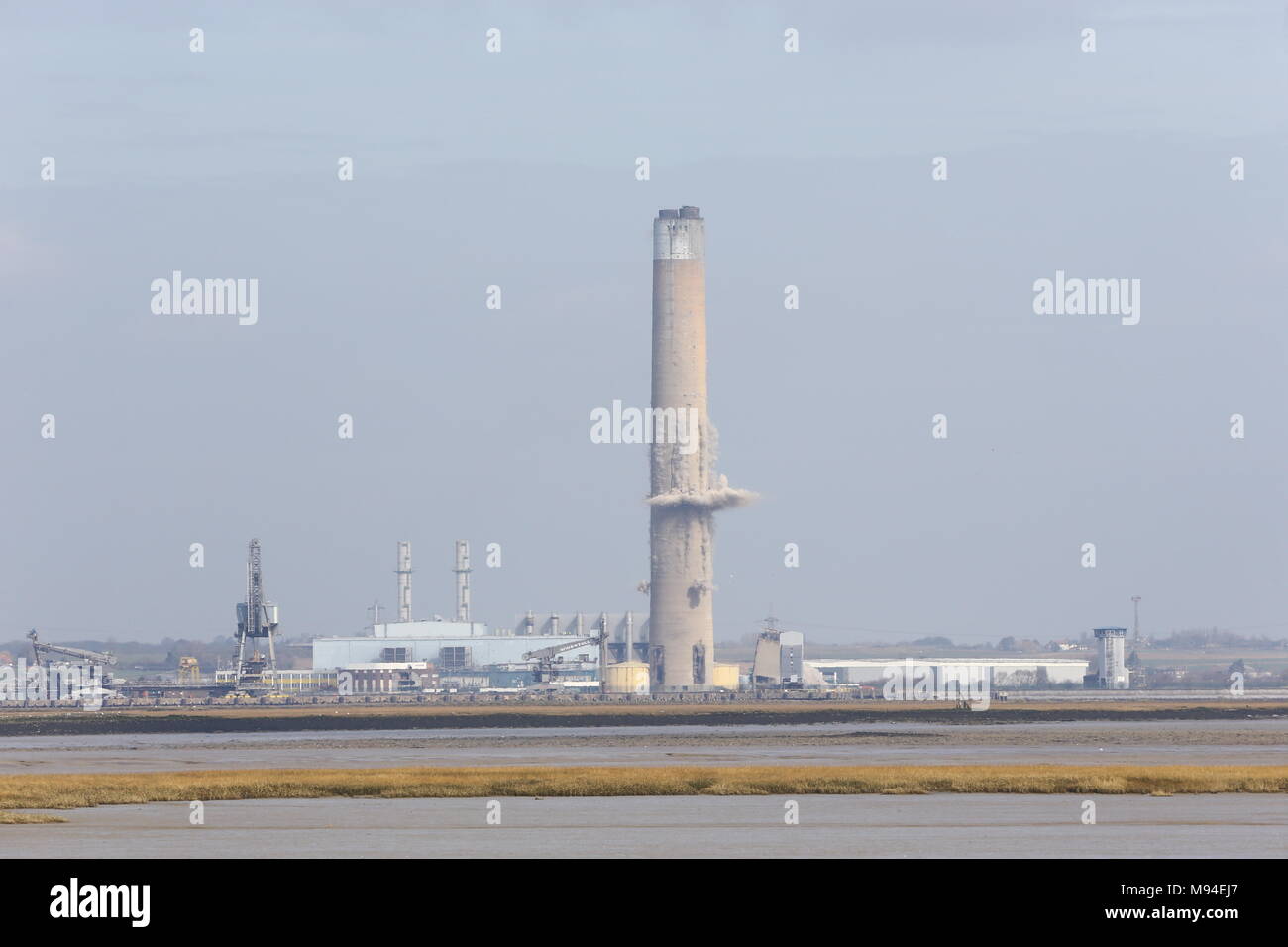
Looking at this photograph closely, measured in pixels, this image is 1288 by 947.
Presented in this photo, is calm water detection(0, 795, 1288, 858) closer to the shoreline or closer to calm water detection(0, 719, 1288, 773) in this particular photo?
calm water detection(0, 719, 1288, 773)

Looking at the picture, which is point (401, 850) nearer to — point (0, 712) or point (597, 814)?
point (597, 814)

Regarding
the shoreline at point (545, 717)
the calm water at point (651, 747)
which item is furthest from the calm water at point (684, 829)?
the shoreline at point (545, 717)

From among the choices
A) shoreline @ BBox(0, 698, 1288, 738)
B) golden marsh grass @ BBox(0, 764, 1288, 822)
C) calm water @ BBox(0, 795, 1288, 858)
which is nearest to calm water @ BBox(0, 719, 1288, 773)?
golden marsh grass @ BBox(0, 764, 1288, 822)

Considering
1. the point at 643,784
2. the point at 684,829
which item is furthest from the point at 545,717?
the point at 684,829

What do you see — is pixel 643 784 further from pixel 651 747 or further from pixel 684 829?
pixel 651 747

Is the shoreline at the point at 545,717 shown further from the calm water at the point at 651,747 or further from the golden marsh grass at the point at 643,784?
the golden marsh grass at the point at 643,784
